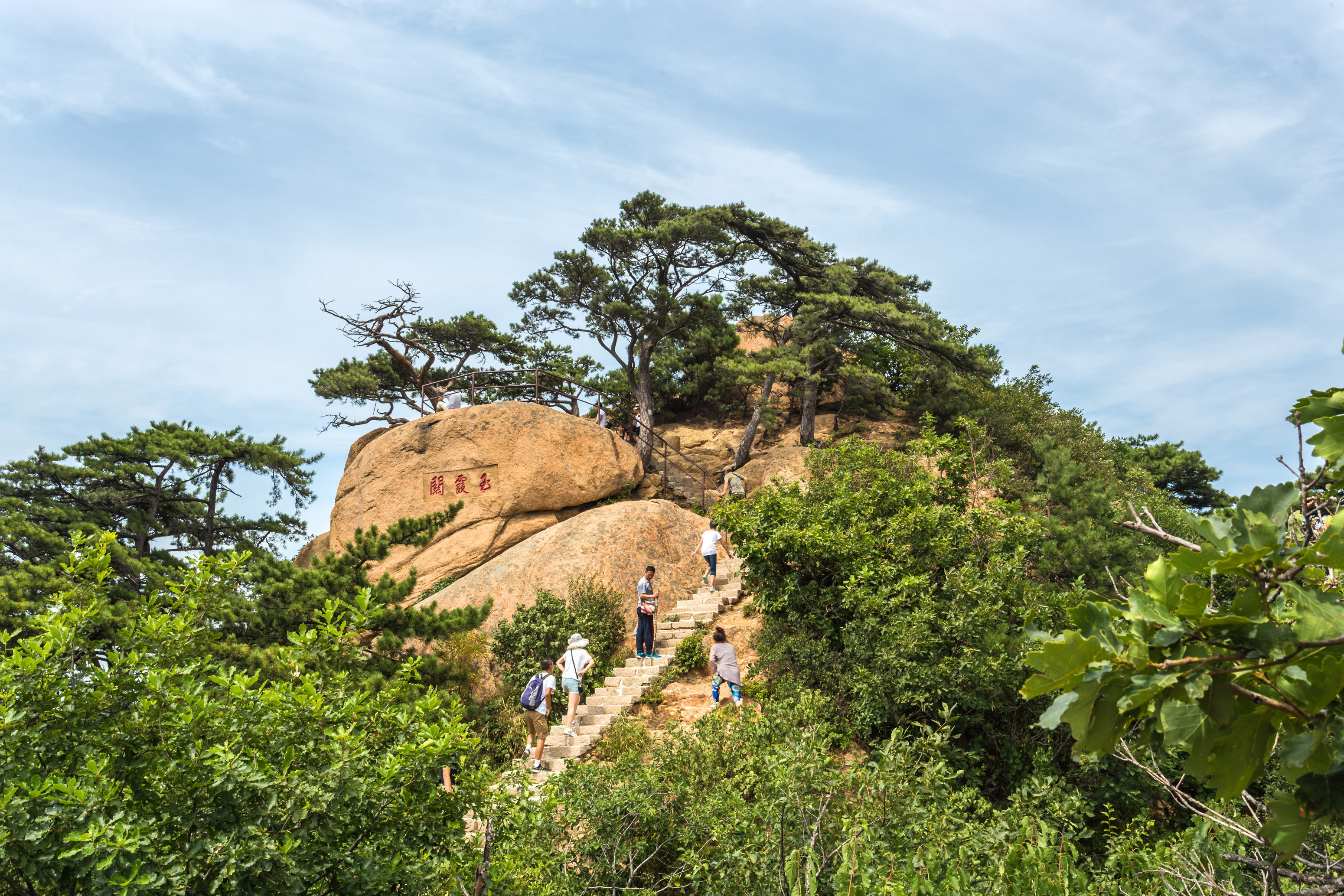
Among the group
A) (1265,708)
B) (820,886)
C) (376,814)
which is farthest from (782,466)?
(1265,708)

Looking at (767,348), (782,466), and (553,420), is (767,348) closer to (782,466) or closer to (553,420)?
(782,466)

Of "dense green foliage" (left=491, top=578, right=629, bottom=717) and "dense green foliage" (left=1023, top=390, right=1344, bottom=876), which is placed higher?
"dense green foliage" (left=1023, top=390, right=1344, bottom=876)

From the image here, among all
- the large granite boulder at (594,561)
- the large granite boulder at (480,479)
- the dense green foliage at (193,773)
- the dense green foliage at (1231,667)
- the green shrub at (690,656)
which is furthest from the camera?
the large granite boulder at (480,479)

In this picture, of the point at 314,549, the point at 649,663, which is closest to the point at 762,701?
the point at 649,663

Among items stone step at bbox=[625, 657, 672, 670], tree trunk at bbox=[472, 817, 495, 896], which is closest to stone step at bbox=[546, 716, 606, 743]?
stone step at bbox=[625, 657, 672, 670]

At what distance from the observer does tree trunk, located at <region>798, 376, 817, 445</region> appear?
82.0ft

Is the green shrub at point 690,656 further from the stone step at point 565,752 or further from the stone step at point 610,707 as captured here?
the stone step at point 565,752

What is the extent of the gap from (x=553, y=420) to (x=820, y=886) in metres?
16.8

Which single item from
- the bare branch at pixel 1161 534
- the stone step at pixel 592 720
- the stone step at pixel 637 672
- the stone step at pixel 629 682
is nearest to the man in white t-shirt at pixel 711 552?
the stone step at pixel 637 672

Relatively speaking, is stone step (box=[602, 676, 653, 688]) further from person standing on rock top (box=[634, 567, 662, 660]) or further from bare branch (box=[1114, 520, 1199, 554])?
→ bare branch (box=[1114, 520, 1199, 554])

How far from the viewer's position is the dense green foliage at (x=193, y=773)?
Answer: 3.74m

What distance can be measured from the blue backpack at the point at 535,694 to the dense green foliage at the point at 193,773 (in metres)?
6.54

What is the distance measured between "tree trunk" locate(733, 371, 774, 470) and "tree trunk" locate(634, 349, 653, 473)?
112 inches

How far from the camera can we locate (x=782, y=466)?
23.7 metres
